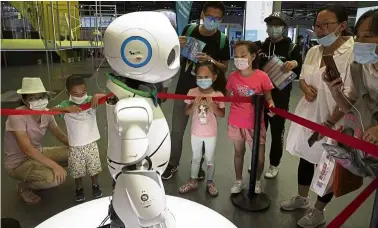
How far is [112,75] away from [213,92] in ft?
3.49

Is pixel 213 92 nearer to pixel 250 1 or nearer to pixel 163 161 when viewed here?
pixel 163 161

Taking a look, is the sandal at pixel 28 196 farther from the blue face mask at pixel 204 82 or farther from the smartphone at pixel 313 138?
the smartphone at pixel 313 138

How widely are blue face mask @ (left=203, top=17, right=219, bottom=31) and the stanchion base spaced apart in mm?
1255

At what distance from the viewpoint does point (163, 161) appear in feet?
4.38

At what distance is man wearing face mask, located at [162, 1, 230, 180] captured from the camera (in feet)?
7.18

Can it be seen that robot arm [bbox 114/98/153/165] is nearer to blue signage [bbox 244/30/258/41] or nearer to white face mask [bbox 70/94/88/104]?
white face mask [bbox 70/94/88/104]

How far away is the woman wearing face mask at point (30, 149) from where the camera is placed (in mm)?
2176

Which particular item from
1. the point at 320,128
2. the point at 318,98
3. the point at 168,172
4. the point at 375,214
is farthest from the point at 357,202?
the point at 168,172

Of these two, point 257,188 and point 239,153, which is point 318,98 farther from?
point 257,188

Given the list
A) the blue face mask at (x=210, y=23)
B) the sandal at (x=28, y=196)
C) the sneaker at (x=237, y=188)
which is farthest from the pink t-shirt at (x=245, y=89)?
the sandal at (x=28, y=196)

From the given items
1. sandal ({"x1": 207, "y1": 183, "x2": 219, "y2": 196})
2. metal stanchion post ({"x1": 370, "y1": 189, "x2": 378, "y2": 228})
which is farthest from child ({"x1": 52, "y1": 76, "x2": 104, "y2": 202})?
metal stanchion post ({"x1": 370, "y1": 189, "x2": 378, "y2": 228})

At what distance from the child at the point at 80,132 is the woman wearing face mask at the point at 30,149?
0.14 meters

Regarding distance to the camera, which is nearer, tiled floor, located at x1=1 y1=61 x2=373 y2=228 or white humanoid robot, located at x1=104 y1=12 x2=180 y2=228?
white humanoid robot, located at x1=104 y1=12 x2=180 y2=228

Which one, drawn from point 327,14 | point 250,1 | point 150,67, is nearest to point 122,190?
point 150,67
